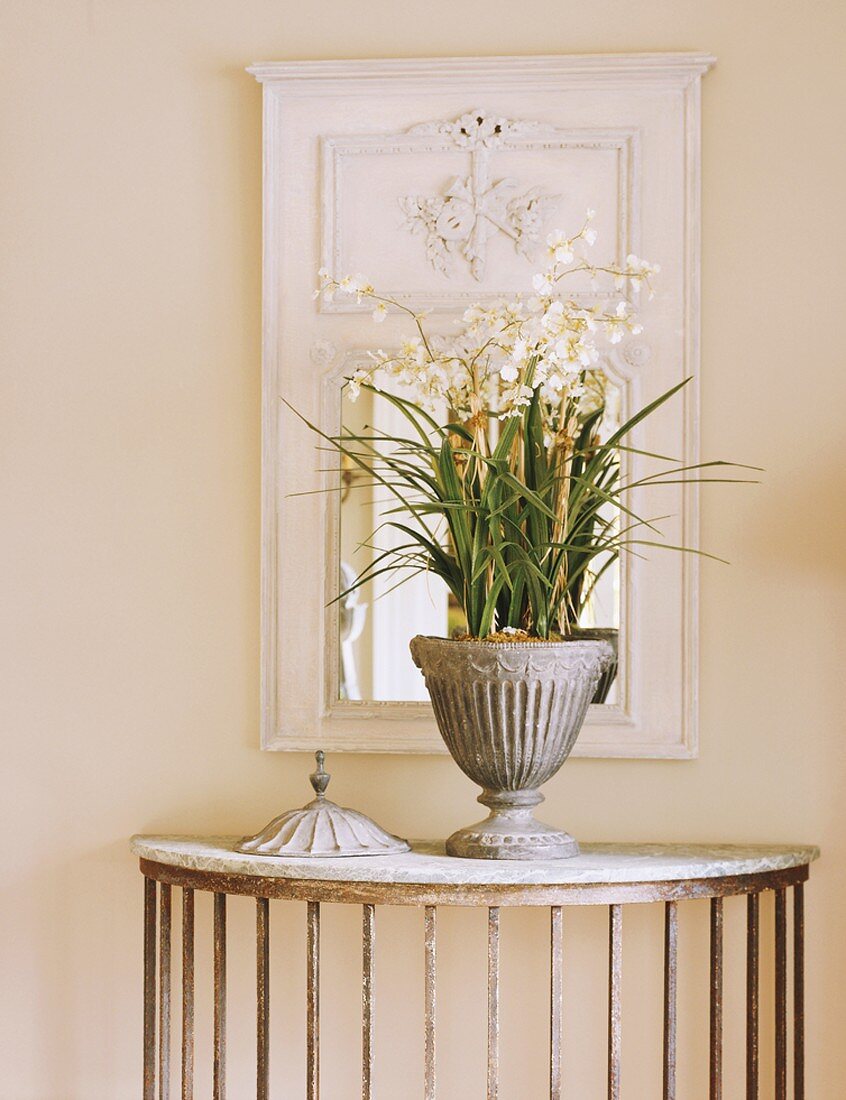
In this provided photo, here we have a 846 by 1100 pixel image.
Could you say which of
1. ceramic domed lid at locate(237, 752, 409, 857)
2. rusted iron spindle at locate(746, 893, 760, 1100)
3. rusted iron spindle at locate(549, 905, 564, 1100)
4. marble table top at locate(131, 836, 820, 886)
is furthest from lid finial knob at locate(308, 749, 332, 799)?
rusted iron spindle at locate(746, 893, 760, 1100)

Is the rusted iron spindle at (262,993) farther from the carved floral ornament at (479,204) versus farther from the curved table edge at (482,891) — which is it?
the carved floral ornament at (479,204)

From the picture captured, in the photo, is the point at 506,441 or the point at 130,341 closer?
the point at 506,441

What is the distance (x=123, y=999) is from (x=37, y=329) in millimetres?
1316

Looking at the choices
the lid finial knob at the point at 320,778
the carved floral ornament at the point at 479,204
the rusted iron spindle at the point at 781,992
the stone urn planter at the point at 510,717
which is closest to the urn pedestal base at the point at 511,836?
the stone urn planter at the point at 510,717

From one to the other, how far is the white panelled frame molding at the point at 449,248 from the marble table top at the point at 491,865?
23cm

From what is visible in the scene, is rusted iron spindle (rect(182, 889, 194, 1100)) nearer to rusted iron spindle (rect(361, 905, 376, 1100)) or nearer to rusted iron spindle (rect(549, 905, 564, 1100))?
rusted iron spindle (rect(361, 905, 376, 1100))

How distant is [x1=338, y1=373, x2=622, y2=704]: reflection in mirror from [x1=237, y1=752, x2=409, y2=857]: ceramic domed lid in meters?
0.24

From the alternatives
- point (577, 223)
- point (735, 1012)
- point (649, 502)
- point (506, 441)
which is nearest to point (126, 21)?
point (577, 223)

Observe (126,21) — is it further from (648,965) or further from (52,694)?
(648,965)

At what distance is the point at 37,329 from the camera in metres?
2.28

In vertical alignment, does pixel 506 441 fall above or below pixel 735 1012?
above

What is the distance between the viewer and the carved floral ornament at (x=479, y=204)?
2.18 metres

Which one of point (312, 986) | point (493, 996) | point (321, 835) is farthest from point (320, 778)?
point (493, 996)

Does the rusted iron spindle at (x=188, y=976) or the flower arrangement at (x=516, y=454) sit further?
the rusted iron spindle at (x=188, y=976)
